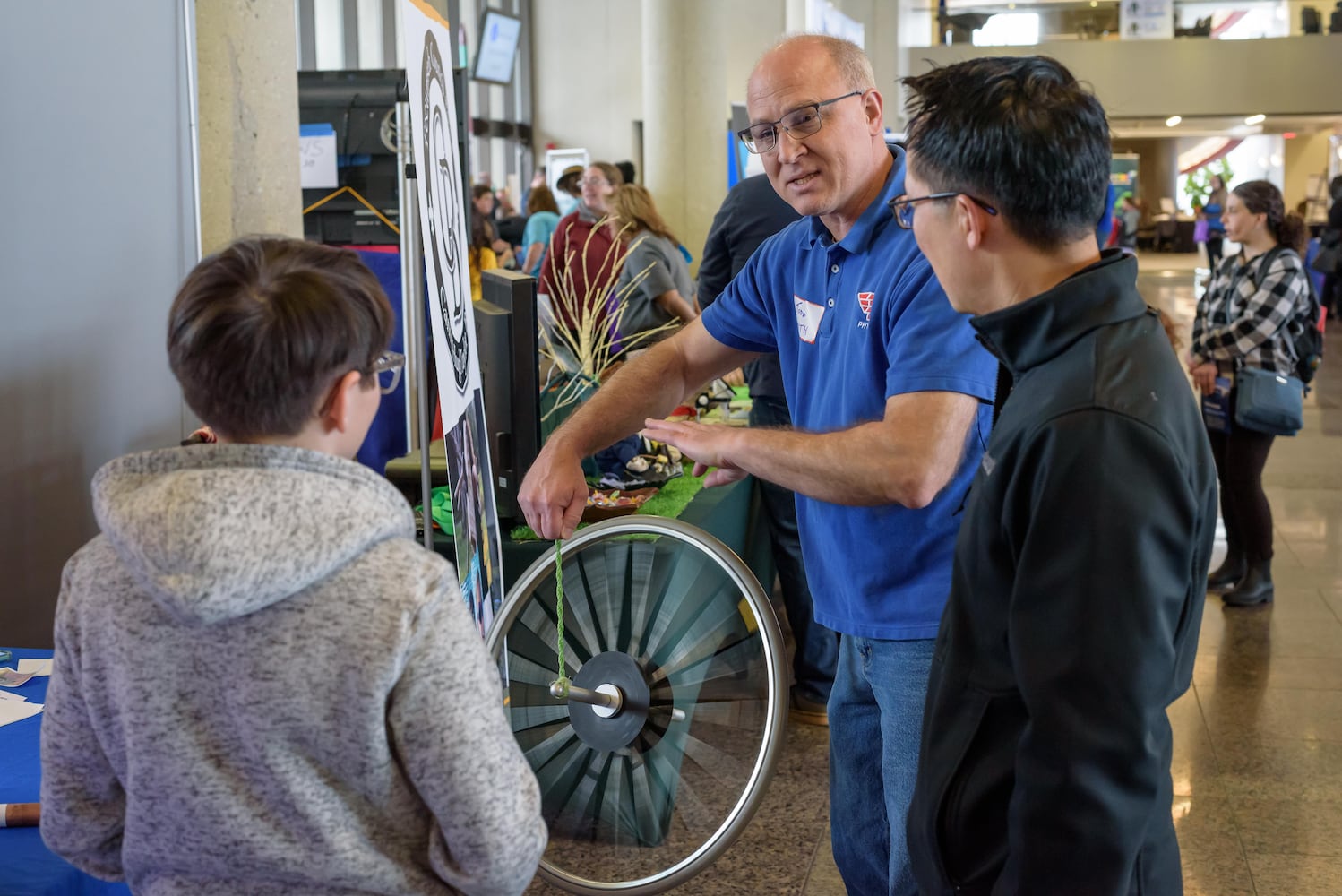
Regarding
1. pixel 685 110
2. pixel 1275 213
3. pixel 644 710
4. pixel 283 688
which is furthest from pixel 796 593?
pixel 685 110

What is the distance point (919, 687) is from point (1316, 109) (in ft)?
78.3

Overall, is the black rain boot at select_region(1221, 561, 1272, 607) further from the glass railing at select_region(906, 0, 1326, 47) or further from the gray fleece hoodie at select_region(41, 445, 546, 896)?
the glass railing at select_region(906, 0, 1326, 47)

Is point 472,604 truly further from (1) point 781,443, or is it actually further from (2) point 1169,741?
(2) point 1169,741

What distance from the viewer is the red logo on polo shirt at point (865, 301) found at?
5.89 feet

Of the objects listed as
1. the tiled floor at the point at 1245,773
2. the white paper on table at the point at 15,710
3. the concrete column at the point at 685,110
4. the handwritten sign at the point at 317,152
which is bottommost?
the tiled floor at the point at 1245,773

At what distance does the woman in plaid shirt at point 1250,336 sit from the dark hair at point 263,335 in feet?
14.4

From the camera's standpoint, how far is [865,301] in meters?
1.81

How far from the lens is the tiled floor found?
116 inches

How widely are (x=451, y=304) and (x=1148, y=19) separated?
22562mm

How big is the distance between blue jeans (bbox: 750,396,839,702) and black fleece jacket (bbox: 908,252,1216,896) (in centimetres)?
265

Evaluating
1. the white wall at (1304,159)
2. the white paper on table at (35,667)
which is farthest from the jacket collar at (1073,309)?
the white wall at (1304,159)

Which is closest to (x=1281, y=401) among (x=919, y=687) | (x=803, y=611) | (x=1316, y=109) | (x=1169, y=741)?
(x=803, y=611)

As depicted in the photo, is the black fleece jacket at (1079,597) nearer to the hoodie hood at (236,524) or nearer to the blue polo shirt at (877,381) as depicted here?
the blue polo shirt at (877,381)

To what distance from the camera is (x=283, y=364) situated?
1.08 meters
